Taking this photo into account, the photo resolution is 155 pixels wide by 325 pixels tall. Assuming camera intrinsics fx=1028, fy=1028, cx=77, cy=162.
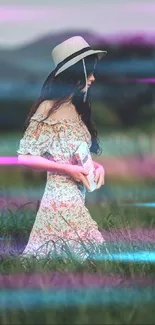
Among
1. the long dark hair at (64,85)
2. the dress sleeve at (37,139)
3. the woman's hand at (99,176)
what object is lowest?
the woman's hand at (99,176)

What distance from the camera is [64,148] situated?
2.62 metres

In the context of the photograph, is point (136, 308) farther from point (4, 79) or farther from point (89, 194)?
point (4, 79)

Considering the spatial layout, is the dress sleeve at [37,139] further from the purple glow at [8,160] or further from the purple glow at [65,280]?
the purple glow at [65,280]

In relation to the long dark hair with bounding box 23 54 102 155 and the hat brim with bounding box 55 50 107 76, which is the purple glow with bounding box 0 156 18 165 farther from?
the hat brim with bounding box 55 50 107 76

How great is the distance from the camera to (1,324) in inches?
93.1

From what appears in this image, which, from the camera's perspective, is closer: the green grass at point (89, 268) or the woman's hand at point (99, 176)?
the green grass at point (89, 268)

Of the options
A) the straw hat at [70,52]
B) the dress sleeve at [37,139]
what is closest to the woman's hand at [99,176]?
the dress sleeve at [37,139]

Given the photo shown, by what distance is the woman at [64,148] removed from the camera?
262 centimetres

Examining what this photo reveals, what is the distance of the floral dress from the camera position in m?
2.62

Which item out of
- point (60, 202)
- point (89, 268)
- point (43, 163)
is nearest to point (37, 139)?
point (43, 163)

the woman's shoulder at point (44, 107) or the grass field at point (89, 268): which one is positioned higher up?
the woman's shoulder at point (44, 107)

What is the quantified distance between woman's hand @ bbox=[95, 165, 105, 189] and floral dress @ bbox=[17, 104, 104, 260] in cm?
4

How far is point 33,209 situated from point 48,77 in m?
0.35

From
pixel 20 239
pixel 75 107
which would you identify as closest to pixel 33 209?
pixel 20 239
